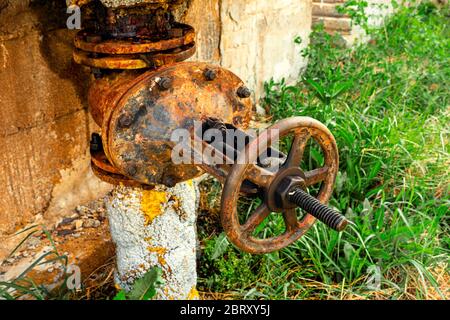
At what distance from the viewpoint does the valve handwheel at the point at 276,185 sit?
1283mm

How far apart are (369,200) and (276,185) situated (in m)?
1.80

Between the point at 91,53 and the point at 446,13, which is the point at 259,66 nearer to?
the point at 91,53

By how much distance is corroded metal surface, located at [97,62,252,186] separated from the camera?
1.57 metres

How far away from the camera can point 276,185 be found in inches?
55.1

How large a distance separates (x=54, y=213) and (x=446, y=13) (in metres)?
5.48

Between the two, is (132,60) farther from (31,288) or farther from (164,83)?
(31,288)

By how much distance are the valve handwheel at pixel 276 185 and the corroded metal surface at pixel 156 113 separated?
338mm

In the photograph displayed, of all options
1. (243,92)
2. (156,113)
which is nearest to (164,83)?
(156,113)

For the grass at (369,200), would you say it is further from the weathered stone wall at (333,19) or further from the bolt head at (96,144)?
the bolt head at (96,144)
